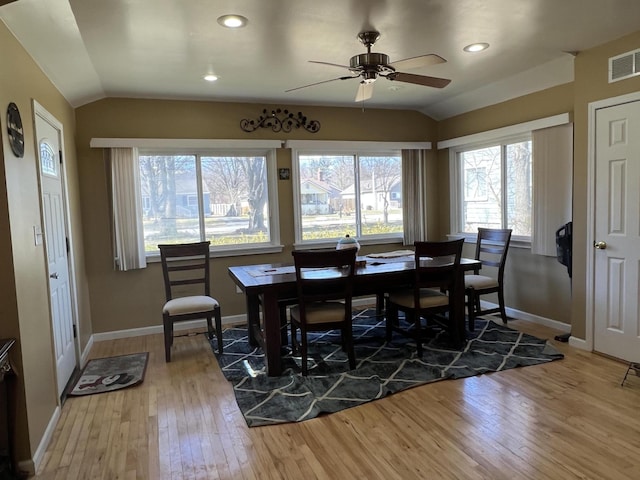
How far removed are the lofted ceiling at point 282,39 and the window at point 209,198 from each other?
29.3 inches

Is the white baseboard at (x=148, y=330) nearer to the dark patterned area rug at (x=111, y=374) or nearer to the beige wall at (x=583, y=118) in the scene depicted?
the dark patterned area rug at (x=111, y=374)

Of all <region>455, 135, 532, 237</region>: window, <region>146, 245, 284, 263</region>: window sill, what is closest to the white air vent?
<region>455, 135, 532, 237</region>: window

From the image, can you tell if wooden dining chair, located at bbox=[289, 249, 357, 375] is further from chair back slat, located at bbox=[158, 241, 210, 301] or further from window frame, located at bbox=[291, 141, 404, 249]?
window frame, located at bbox=[291, 141, 404, 249]

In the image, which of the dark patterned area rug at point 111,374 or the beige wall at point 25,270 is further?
the dark patterned area rug at point 111,374

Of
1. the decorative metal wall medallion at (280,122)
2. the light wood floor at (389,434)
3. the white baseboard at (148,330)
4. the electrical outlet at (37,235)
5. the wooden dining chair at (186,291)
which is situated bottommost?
the light wood floor at (389,434)

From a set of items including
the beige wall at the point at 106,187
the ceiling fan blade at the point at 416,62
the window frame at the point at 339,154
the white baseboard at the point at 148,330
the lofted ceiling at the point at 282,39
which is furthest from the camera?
the window frame at the point at 339,154

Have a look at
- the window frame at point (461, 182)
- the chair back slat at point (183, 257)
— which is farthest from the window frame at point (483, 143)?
the chair back slat at point (183, 257)

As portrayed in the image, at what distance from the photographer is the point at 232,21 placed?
8.84 ft

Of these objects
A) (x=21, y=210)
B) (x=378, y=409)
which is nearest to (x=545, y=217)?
(x=378, y=409)

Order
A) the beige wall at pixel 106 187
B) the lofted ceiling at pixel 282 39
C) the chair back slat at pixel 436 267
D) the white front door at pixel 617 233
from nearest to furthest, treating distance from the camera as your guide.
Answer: the lofted ceiling at pixel 282 39
the white front door at pixel 617 233
the chair back slat at pixel 436 267
the beige wall at pixel 106 187

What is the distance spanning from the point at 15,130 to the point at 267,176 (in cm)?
293

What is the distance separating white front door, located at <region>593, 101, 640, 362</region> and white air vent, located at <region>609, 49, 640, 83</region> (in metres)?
0.21

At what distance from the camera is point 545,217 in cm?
421

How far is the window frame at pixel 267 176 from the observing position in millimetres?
4676
